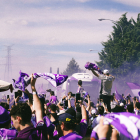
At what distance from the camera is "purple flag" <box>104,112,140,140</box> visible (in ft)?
9.14

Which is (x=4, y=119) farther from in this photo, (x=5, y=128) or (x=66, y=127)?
(x=66, y=127)

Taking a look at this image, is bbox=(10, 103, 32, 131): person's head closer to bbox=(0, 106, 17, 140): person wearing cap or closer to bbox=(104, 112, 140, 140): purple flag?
bbox=(0, 106, 17, 140): person wearing cap

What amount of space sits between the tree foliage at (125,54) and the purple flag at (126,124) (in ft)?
106

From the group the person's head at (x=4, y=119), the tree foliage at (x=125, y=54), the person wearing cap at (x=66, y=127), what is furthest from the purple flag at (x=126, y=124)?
the tree foliage at (x=125, y=54)

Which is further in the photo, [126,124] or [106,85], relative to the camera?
[106,85]

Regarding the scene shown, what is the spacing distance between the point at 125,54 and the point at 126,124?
34394 millimetres

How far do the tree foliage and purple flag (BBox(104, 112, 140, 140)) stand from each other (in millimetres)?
32226

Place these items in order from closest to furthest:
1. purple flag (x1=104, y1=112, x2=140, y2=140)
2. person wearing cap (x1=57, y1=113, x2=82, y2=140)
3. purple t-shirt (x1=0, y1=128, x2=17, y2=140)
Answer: purple flag (x1=104, y1=112, x2=140, y2=140)
purple t-shirt (x1=0, y1=128, x2=17, y2=140)
person wearing cap (x1=57, y1=113, x2=82, y2=140)

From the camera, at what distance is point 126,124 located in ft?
9.30

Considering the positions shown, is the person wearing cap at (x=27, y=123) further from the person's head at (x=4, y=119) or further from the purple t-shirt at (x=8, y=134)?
the person's head at (x=4, y=119)

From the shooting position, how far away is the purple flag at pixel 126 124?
2.79 metres

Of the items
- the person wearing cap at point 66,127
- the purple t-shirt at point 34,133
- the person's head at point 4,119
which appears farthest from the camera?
the person's head at point 4,119

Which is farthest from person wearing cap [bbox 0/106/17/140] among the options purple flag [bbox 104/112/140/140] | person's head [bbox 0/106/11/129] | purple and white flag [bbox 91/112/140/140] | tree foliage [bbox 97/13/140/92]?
tree foliage [bbox 97/13/140/92]

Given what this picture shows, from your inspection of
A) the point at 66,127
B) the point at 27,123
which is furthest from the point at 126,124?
the point at 27,123
